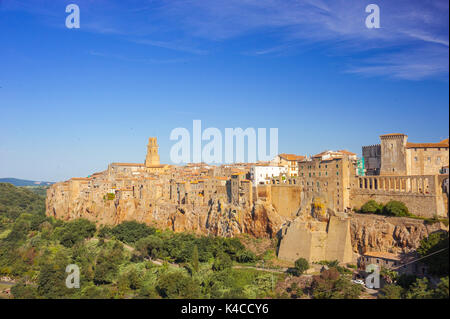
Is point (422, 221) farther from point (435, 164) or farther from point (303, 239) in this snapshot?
point (303, 239)

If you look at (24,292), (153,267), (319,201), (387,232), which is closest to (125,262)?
(153,267)

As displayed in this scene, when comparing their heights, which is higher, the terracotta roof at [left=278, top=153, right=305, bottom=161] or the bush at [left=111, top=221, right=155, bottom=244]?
the terracotta roof at [left=278, top=153, right=305, bottom=161]

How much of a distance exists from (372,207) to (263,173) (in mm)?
11364

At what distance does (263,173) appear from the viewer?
35.5m

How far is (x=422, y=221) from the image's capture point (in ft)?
76.0

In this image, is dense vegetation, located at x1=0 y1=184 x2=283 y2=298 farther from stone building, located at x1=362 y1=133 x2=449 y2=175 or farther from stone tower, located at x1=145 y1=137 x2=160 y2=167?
stone tower, located at x1=145 y1=137 x2=160 y2=167

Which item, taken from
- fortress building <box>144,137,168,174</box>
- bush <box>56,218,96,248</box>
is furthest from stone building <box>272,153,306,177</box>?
fortress building <box>144,137,168,174</box>

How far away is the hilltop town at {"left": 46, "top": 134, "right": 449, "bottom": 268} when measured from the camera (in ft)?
80.8

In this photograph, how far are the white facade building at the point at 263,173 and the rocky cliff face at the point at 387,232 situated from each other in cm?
1003

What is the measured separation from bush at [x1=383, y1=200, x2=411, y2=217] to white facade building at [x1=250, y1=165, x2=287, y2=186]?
38.9ft

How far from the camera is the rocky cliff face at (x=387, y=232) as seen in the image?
23.0 m

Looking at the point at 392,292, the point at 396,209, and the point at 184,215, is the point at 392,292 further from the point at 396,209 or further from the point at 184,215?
the point at 184,215

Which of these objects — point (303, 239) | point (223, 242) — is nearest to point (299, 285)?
point (303, 239)
